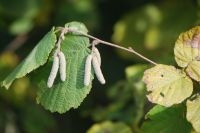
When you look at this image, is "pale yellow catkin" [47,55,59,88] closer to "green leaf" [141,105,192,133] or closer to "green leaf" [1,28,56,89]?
"green leaf" [1,28,56,89]

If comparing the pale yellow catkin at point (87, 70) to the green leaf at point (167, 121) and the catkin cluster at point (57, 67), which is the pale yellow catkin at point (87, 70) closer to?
the catkin cluster at point (57, 67)

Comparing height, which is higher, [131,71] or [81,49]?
[81,49]

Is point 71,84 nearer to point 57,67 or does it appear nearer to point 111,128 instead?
point 57,67

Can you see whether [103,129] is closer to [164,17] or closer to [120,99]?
[120,99]

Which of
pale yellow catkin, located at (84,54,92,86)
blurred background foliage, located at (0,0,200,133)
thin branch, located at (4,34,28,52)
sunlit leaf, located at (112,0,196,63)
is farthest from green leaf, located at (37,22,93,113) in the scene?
thin branch, located at (4,34,28,52)

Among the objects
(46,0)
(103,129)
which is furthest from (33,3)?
(103,129)
